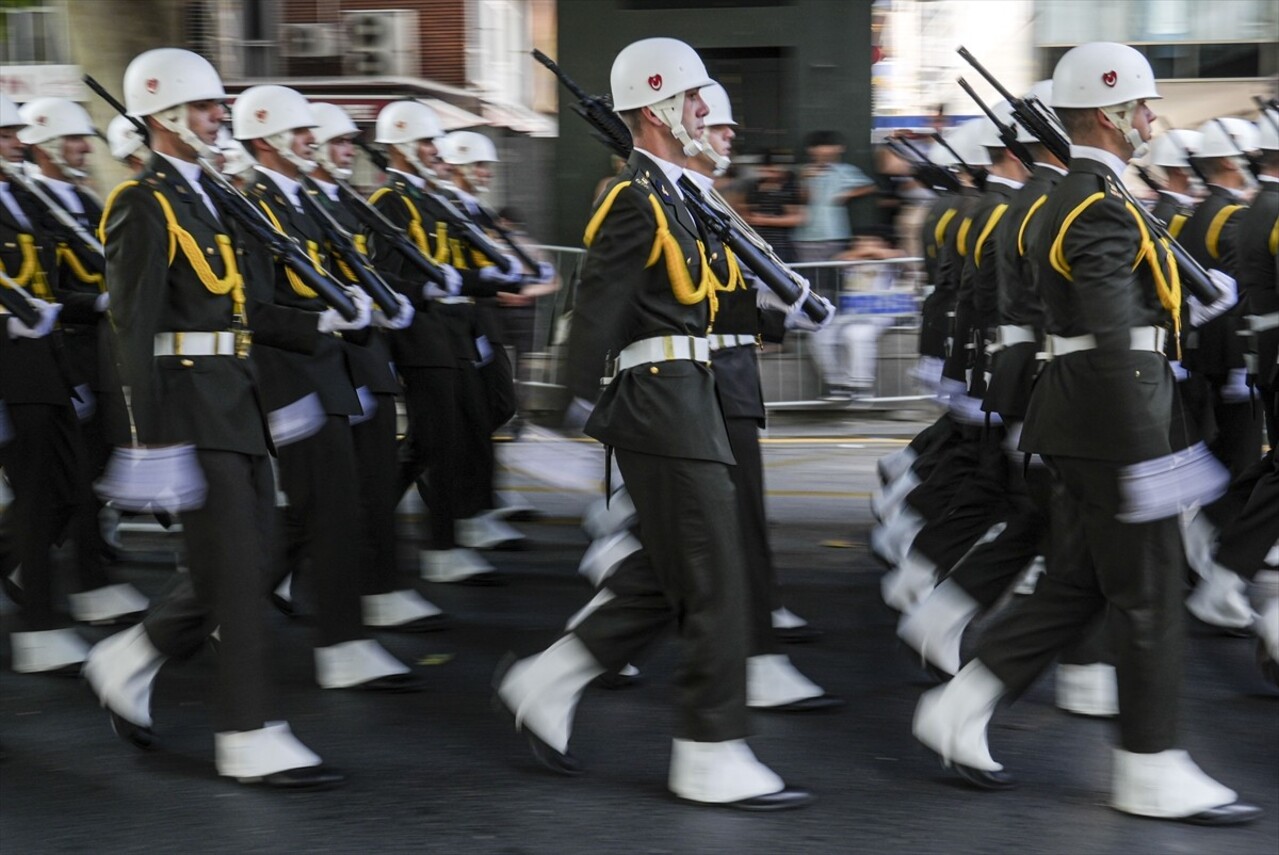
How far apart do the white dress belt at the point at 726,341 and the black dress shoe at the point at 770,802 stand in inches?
66.3

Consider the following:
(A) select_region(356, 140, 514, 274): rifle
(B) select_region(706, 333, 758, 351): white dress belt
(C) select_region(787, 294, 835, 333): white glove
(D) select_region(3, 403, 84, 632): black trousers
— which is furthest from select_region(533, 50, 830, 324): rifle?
(D) select_region(3, 403, 84, 632): black trousers

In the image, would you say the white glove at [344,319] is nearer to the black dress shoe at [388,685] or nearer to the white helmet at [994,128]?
the black dress shoe at [388,685]

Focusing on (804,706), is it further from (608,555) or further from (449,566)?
(449,566)

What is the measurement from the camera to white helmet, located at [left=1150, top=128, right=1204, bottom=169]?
27.5ft

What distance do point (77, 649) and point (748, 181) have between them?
799cm

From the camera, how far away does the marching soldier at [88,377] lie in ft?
23.2

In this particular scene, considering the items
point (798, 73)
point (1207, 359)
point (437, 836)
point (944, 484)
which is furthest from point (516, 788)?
point (798, 73)

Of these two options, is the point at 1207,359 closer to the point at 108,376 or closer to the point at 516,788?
the point at 516,788

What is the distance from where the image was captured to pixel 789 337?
1321cm

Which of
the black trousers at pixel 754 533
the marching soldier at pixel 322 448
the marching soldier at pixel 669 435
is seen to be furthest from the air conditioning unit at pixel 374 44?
the marching soldier at pixel 669 435

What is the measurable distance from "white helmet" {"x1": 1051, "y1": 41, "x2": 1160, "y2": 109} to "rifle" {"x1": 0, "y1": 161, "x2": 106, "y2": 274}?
3998mm

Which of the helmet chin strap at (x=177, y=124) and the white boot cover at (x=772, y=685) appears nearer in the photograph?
the helmet chin strap at (x=177, y=124)

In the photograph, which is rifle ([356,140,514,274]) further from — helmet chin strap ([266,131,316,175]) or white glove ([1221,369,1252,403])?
white glove ([1221,369,1252,403])

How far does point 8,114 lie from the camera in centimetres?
729
